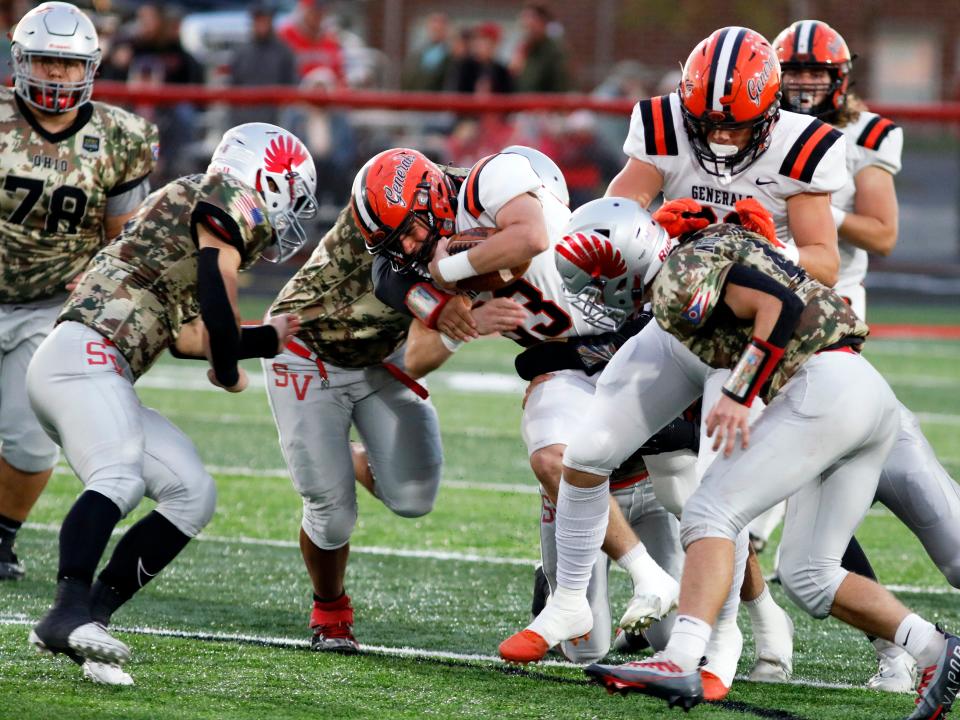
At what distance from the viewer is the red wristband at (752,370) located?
12.1 ft

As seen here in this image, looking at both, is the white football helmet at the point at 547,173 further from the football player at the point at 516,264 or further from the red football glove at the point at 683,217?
the red football glove at the point at 683,217

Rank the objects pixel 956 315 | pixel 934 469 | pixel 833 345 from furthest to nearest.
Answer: pixel 956 315 → pixel 934 469 → pixel 833 345

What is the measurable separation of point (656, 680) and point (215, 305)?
4.76 ft

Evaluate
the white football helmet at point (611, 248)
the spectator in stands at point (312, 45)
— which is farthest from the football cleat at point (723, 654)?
the spectator in stands at point (312, 45)

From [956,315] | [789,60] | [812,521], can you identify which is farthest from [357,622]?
[956,315]

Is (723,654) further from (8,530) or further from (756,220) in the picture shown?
(8,530)

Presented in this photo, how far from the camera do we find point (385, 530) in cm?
640

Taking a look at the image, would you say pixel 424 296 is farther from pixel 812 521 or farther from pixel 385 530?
pixel 385 530

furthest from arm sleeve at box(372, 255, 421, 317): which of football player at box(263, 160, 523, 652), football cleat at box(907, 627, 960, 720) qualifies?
football cleat at box(907, 627, 960, 720)

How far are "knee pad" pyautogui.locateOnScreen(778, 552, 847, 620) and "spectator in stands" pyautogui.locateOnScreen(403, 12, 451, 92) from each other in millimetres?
10918

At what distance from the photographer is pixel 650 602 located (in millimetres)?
4285

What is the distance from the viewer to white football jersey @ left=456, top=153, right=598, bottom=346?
14.5 feet

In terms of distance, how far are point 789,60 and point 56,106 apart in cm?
248

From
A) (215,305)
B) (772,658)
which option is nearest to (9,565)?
(215,305)
